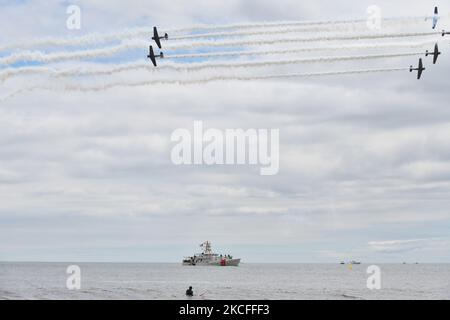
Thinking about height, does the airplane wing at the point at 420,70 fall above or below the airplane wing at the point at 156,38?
below

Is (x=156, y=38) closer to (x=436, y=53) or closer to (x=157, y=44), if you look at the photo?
(x=157, y=44)

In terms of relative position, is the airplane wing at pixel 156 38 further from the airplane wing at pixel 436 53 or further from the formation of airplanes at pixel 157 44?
the airplane wing at pixel 436 53

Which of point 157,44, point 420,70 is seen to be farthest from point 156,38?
point 420,70

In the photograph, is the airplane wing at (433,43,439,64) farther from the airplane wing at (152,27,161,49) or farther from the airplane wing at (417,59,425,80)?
the airplane wing at (152,27,161,49)

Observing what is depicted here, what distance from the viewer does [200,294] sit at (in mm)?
132250

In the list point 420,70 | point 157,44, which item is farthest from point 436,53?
point 157,44

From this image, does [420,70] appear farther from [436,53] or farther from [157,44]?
[157,44]

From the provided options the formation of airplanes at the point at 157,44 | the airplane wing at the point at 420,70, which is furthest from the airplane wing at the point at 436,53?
the formation of airplanes at the point at 157,44

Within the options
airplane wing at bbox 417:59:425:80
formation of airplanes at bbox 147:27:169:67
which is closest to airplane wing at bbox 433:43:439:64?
airplane wing at bbox 417:59:425:80
